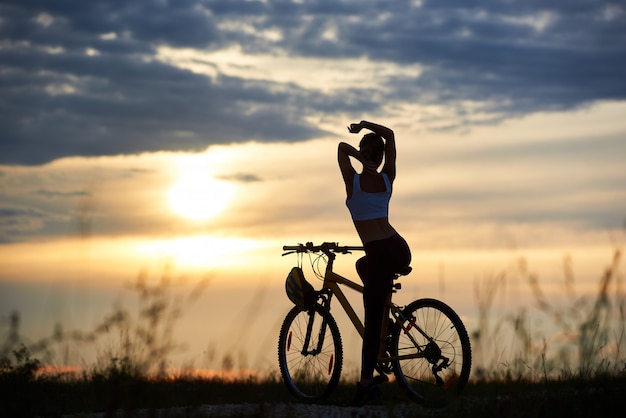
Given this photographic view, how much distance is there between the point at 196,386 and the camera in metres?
9.90

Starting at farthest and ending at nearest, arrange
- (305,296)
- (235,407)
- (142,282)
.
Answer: (305,296) → (235,407) → (142,282)

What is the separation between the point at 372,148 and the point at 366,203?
56 cm

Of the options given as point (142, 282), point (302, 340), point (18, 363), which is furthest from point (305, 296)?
point (18, 363)

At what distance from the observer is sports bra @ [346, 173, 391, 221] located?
281 inches

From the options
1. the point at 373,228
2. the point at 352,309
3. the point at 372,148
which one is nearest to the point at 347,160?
the point at 372,148

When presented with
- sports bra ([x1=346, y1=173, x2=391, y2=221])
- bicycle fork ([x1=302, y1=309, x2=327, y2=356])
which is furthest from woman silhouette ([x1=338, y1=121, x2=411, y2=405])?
bicycle fork ([x1=302, y1=309, x2=327, y2=356])

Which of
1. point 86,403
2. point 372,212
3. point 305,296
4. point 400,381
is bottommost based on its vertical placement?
point 86,403

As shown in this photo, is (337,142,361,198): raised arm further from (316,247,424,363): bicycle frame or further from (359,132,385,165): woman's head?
(316,247,424,363): bicycle frame

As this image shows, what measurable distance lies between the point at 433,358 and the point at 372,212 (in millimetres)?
1506

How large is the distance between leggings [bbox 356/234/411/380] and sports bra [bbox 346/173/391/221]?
0.26 metres

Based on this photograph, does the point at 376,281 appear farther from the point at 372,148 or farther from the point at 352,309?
the point at 372,148

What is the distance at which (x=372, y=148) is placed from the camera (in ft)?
24.0

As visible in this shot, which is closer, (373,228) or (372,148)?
(373,228)

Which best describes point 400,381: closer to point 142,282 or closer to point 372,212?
point 372,212
